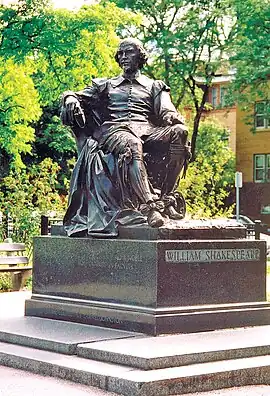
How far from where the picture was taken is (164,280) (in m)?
9.10

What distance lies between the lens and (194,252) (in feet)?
30.7

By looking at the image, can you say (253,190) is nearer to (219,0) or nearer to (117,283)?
(219,0)

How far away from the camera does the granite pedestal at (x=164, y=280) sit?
29.9ft

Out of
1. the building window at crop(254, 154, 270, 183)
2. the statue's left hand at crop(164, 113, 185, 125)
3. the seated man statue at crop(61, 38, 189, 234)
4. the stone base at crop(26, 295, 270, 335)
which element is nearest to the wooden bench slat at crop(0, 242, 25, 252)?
the seated man statue at crop(61, 38, 189, 234)

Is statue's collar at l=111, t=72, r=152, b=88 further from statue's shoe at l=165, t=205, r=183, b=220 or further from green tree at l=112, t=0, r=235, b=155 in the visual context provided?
green tree at l=112, t=0, r=235, b=155

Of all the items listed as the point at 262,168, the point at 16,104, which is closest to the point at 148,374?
the point at 16,104

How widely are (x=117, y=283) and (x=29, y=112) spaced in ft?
64.1

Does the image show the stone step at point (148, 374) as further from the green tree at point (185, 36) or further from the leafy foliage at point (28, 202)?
the green tree at point (185, 36)

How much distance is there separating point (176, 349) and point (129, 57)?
395 centimetres

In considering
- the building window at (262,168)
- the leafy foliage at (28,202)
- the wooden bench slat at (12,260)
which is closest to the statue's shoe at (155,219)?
the wooden bench slat at (12,260)

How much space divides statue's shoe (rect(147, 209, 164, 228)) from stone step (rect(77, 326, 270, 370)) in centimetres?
113

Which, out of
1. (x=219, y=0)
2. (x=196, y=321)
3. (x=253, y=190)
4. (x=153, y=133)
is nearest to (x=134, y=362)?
(x=196, y=321)

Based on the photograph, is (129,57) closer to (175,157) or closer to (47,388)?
(175,157)

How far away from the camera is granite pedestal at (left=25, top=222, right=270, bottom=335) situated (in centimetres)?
910
